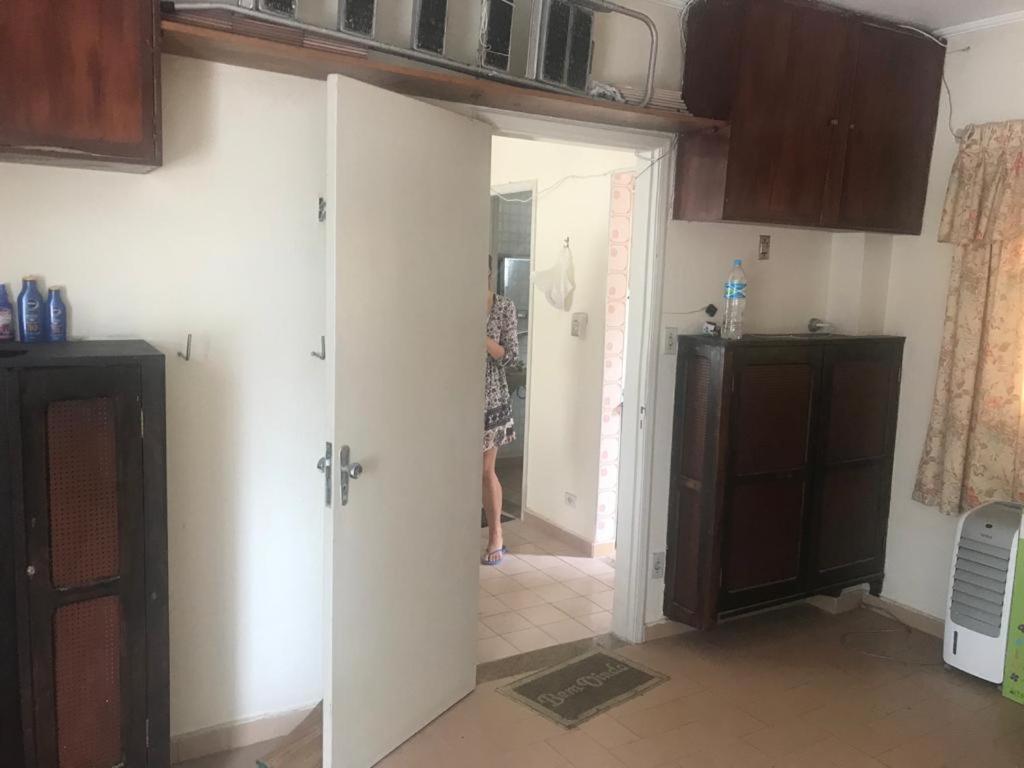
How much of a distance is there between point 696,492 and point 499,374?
112 cm

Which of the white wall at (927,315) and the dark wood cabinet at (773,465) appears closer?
the dark wood cabinet at (773,465)

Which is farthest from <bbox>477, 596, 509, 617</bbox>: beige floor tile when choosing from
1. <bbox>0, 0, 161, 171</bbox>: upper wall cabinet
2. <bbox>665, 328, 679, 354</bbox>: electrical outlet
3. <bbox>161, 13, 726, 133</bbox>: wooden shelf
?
<bbox>0, 0, 161, 171</bbox>: upper wall cabinet

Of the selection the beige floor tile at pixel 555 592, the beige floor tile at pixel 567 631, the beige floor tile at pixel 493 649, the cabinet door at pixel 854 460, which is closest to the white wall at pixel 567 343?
the beige floor tile at pixel 555 592

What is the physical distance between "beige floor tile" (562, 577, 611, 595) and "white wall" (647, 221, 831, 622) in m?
0.51

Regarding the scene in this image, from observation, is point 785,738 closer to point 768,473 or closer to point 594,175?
point 768,473

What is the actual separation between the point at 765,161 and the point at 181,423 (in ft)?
7.14

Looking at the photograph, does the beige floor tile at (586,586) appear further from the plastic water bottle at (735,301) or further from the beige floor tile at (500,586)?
the plastic water bottle at (735,301)

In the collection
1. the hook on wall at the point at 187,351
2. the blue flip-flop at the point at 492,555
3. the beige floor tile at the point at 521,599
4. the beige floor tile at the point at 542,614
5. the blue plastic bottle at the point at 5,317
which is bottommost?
the beige floor tile at the point at 542,614

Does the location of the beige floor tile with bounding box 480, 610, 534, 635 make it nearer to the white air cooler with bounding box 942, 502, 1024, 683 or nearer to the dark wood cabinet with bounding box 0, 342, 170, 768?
the dark wood cabinet with bounding box 0, 342, 170, 768

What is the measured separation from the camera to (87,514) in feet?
6.19

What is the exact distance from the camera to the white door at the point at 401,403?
2.13m

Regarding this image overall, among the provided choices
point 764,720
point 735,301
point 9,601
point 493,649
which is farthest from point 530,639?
point 9,601

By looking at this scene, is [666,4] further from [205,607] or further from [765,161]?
[205,607]

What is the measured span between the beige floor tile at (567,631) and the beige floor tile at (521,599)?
21 centimetres
